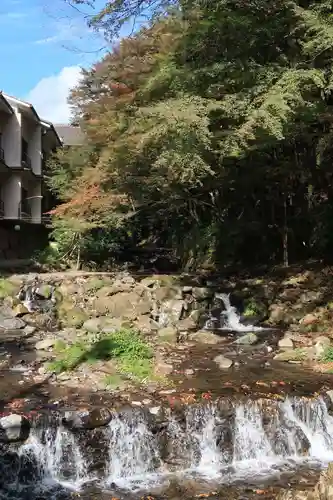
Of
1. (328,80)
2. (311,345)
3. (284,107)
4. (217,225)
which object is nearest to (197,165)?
(284,107)

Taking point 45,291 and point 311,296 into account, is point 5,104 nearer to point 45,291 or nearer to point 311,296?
point 45,291

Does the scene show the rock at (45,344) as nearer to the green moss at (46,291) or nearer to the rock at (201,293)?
the green moss at (46,291)

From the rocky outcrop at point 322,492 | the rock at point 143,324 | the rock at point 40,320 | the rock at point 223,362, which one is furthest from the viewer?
the rock at point 40,320

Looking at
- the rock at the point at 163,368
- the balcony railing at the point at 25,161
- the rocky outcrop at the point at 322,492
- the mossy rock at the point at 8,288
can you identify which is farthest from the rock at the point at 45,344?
the balcony railing at the point at 25,161

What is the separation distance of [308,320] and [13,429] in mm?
9206

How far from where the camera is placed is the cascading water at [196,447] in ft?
26.0

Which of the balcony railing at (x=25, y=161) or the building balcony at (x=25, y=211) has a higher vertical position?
the balcony railing at (x=25, y=161)

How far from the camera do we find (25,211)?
85.0 ft

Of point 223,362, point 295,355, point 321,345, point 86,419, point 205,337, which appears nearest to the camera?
point 86,419

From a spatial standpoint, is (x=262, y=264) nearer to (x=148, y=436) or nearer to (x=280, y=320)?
(x=280, y=320)

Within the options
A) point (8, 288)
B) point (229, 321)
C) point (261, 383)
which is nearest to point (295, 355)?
point (261, 383)

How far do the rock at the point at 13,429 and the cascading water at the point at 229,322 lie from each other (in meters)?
8.27

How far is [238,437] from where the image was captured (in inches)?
346

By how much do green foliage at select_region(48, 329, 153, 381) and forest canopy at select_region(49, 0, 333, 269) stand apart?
454 cm
